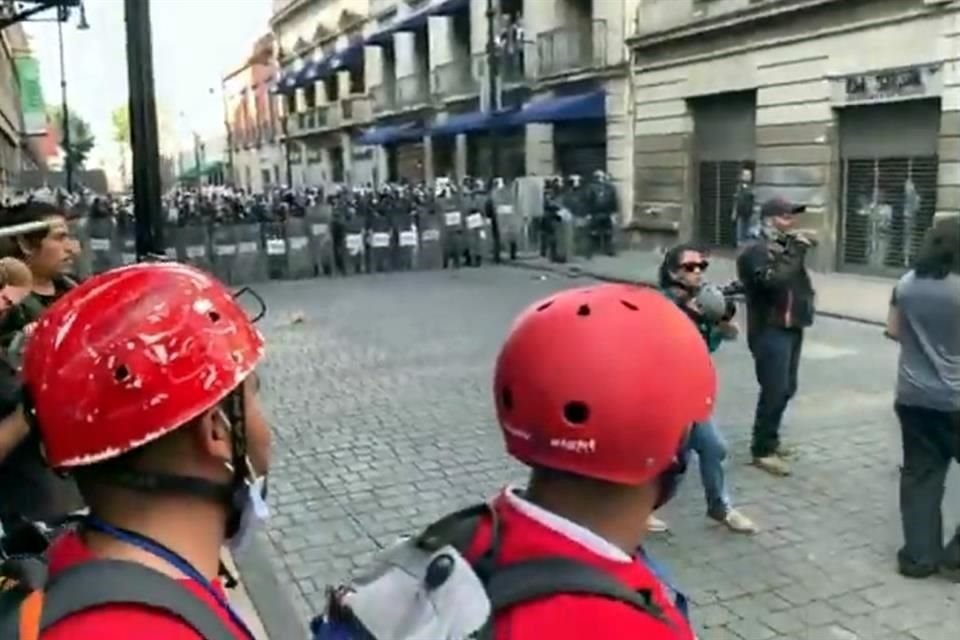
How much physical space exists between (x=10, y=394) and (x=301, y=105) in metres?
61.2

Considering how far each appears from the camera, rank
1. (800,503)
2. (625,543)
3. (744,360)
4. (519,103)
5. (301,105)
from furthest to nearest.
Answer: (301,105)
(519,103)
(744,360)
(800,503)
(625,543)

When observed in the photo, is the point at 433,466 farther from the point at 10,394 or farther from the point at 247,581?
the point at 10,394

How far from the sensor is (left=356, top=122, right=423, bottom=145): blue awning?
129ft

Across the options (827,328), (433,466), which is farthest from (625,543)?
(827,328)

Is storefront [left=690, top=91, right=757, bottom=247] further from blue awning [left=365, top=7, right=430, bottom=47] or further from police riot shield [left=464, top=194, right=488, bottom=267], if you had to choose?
blue awning [left=365, top=7, right=430, bottom=47]

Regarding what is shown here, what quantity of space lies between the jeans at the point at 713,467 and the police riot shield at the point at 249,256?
15554 millimetres

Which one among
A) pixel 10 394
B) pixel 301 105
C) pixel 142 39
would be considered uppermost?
pixel 301 105

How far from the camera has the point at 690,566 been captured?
16.6 feet

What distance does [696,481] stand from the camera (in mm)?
6465

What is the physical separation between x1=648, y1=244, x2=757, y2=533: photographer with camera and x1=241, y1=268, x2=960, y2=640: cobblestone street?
0.41 feet

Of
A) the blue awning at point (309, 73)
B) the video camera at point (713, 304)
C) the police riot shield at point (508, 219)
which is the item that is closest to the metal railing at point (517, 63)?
the police riot shield at point (508, 219)

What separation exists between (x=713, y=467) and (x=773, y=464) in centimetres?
123

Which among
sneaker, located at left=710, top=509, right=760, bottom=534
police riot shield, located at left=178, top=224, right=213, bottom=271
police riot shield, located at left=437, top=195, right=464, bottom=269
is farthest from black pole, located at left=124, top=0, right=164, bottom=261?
police riot shield, located at left=437, top=195, right=464, bottom=269

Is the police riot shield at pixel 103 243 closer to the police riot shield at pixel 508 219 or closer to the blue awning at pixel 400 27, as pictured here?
the police riot shield at pixel 508 219
